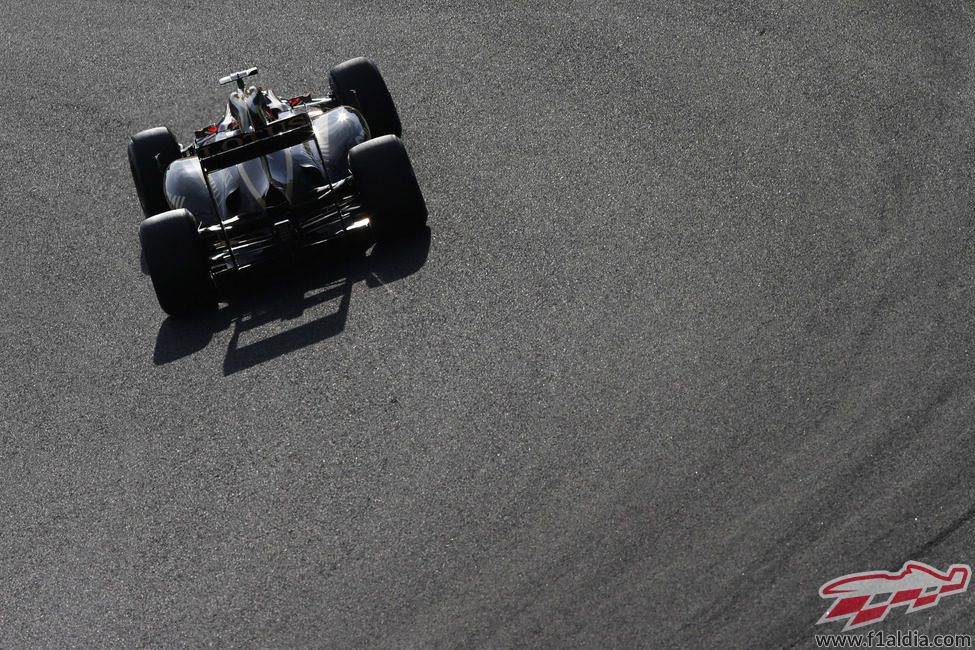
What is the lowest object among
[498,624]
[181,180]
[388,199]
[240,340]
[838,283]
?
[498,624]

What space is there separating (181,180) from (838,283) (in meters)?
5.91

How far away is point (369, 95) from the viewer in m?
12.2

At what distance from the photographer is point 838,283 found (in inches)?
365

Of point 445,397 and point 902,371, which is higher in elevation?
point 445,397

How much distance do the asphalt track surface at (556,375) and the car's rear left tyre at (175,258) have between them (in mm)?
359

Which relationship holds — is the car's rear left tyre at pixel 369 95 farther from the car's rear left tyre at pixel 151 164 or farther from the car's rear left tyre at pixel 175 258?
the car's rear left tyre at pixel 175 258

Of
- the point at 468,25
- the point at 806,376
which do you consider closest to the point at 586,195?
the point at 806,376

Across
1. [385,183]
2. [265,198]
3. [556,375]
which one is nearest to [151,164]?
[265,198]

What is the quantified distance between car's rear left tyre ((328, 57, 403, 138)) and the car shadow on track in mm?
1860

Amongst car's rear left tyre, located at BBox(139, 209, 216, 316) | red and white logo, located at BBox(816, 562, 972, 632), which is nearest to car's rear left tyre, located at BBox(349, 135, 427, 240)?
car's rear left tyre, located at BBox(139, 209, 216, 316)

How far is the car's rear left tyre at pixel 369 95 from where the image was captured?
40.0ft

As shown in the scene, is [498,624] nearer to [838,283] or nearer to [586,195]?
[838,283]

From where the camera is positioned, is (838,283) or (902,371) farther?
(838,283)

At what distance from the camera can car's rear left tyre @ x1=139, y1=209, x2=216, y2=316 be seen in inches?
397
